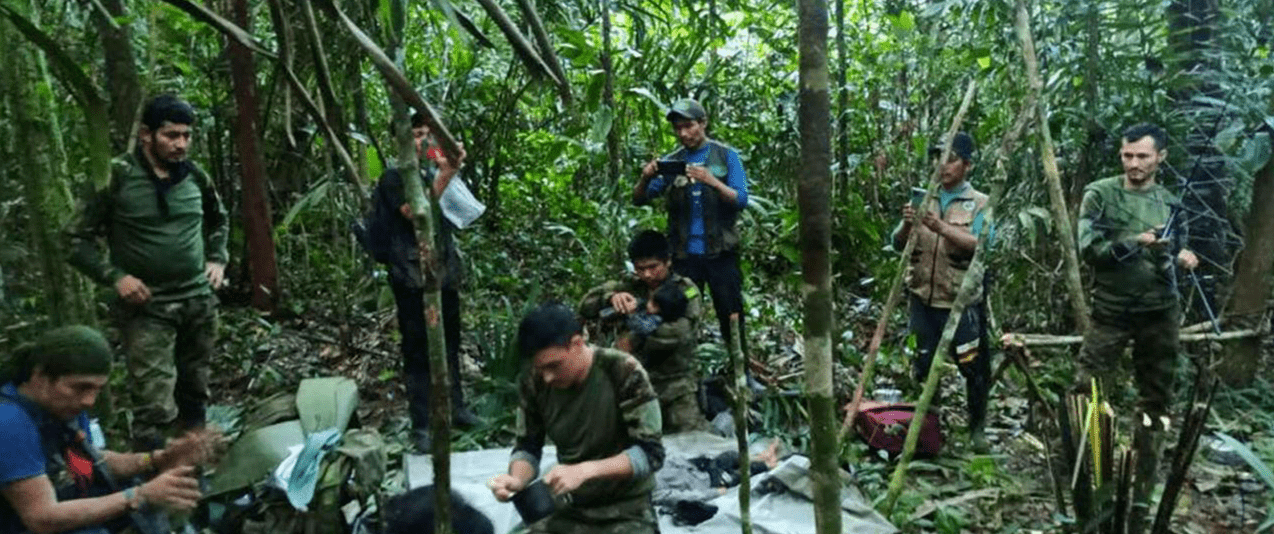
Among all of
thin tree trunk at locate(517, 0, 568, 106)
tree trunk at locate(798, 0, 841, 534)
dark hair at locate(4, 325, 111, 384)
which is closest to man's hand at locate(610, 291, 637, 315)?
dark hair at locate(4, 325, 111, 384)

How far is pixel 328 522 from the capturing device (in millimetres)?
3650

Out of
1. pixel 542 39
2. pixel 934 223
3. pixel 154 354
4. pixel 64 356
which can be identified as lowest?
pixel 154 354

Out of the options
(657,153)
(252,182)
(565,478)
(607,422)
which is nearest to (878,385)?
(657,153)

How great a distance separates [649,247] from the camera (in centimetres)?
498

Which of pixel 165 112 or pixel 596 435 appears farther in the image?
pixel 165 112

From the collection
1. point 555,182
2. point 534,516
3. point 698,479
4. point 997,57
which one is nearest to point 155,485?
point 534,516

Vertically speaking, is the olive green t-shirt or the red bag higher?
the olive green t-shirt

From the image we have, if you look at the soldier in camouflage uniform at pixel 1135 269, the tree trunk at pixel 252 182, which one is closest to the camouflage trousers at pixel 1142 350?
the soldier in camouflage uniform at pixel 1135 269

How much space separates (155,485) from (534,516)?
1.11m

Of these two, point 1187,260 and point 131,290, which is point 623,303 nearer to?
point 131,290

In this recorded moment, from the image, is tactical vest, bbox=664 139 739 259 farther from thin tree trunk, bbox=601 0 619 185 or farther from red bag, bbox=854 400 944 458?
red bag, bbox=854 400 944 458

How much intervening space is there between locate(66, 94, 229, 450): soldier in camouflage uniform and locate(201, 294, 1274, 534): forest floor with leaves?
1.04 m

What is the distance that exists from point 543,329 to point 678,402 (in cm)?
234

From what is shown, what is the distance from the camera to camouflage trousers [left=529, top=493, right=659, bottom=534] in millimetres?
3260
